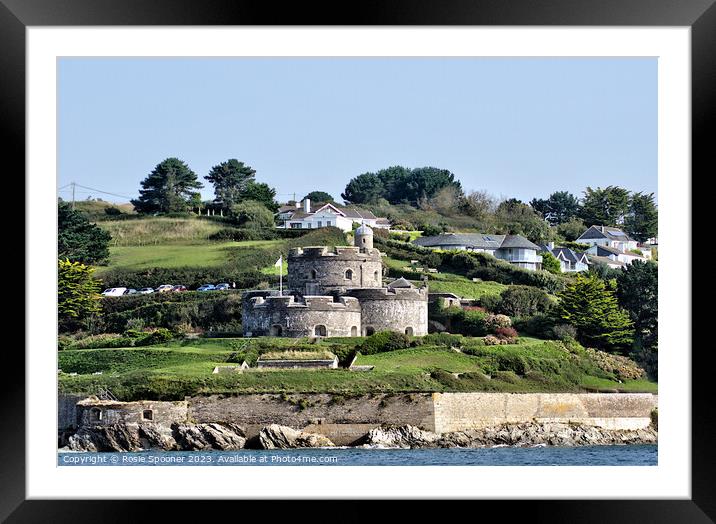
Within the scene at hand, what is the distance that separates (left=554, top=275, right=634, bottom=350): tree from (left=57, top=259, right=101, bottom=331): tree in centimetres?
1892

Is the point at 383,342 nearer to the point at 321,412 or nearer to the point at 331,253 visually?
the point at 331,253

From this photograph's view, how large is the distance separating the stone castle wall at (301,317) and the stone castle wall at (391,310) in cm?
39

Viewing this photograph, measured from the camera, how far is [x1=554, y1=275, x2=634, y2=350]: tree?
156 ft

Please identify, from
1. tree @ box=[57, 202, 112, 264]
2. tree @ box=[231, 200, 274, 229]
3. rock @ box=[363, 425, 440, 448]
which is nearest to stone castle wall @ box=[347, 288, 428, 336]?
rock @ box=[363, 425, 440, 448]

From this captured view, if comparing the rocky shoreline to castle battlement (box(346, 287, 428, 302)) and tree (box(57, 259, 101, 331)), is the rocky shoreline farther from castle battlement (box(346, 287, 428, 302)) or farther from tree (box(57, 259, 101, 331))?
tree (box(57, 259, 101, 331))

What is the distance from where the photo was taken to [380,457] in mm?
34188

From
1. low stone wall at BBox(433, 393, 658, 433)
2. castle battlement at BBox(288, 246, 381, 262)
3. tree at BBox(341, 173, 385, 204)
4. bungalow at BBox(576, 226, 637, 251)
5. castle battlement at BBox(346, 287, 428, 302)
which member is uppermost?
tree at BBox(341, 173, 385, 204)

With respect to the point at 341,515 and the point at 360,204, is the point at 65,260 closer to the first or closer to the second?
the point at 360,204
